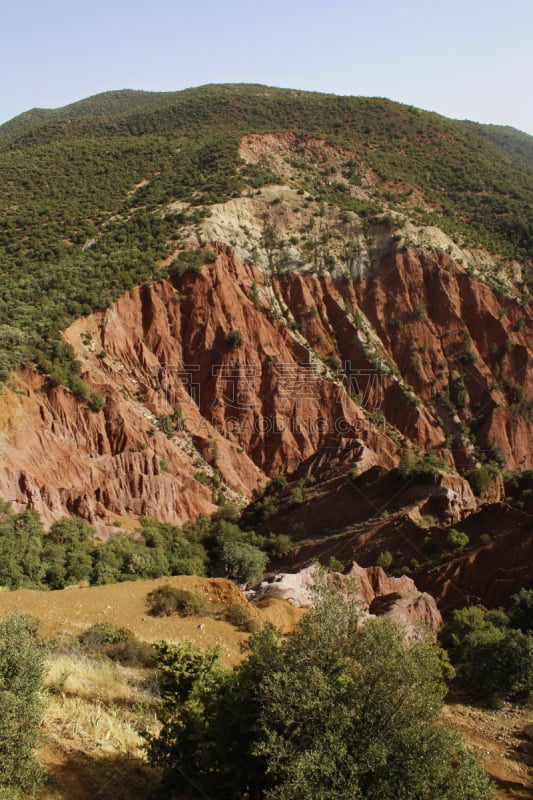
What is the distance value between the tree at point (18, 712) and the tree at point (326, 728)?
5.50 ft

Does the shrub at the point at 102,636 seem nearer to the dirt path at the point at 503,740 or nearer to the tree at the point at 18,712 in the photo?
the tree at the point at 18,712

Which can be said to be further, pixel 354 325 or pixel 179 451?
pixel 354 325

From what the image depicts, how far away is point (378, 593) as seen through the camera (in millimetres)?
24500

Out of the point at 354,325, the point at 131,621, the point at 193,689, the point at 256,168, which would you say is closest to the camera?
the point at 193,689

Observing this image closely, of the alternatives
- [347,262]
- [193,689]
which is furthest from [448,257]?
[193,689]

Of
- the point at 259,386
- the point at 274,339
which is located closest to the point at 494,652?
the point at 259,386

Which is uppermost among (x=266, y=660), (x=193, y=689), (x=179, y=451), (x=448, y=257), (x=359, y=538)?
(x=448, y=257)

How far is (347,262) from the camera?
171 ft

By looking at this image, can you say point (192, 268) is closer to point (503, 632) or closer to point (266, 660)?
point (503, 632)

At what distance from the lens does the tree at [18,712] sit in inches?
305

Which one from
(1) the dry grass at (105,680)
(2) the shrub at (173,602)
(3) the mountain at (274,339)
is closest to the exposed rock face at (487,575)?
(3) the mountain at (274,339)

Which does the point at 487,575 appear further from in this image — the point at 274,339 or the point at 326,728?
the point at 274,339

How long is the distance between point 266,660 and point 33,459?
22373 millimetres

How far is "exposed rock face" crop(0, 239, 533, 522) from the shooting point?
3097cm
